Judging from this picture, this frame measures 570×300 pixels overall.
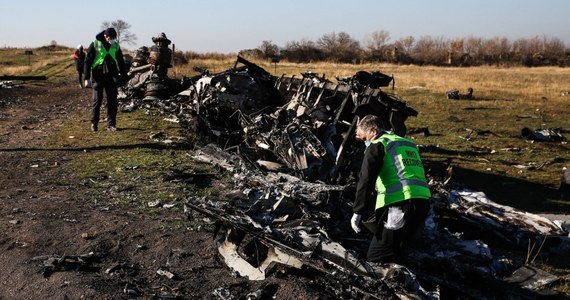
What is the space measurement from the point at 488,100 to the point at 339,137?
1755cm

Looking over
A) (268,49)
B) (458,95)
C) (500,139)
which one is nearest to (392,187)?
(500,139)

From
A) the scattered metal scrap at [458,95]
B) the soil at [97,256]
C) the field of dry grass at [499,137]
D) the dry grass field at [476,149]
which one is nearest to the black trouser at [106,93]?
the dry grass field at [476,149]

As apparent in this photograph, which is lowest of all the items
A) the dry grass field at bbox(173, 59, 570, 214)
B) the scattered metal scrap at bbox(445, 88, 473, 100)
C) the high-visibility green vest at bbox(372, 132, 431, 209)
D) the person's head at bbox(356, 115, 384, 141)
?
the dry grass field at bbox(173, 59, 570, 214)

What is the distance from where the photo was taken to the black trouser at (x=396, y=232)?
4.10 meters

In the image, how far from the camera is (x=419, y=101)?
2258 cm

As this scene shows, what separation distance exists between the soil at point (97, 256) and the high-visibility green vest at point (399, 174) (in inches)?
35.6

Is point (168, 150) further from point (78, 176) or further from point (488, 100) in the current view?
point (488, 100)

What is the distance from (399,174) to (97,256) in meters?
2.57

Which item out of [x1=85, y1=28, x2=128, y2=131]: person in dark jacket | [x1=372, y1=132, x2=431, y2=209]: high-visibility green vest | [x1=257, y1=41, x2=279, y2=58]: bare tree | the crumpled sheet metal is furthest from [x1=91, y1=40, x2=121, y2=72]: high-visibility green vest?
[x1=257, y1=41, x2=279, y2=58]: bare tree

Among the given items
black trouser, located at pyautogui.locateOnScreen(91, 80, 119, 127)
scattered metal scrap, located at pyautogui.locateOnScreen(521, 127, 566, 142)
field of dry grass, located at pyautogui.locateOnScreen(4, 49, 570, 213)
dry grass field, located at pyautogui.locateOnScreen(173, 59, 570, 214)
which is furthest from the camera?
scattered metal scrap, located at pyautogui.locateOnScreen(521, 127, 566, 142)

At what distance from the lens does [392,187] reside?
411 centimetres

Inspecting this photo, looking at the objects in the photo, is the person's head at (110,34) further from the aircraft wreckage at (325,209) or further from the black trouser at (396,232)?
the black trouser at (396,232)

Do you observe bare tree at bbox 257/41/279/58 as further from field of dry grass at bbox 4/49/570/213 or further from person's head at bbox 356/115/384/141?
person's head at bbox 356/115/384/141

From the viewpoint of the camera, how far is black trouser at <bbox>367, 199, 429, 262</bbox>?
4.10 m
